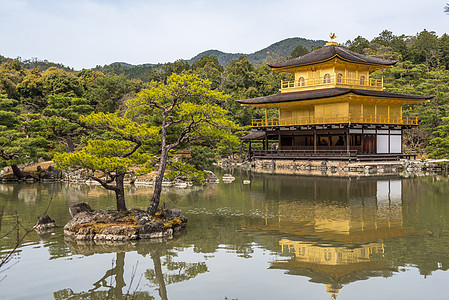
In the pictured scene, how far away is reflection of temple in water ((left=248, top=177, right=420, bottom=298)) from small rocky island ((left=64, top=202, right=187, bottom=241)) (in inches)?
129

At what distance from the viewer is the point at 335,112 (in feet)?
124

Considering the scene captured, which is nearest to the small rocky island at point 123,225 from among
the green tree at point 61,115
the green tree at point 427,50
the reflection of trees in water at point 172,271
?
the reflection of trees in water at point 172,271

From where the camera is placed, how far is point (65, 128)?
31312 millimetres

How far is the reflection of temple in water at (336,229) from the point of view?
9.86 m

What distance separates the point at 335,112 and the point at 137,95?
24822 mm

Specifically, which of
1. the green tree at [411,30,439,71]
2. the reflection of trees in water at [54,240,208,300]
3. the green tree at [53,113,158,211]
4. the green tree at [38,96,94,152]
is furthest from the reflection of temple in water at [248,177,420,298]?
the green tree at [411,30,439,71]

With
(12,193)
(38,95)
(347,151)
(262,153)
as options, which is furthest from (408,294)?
(38,95)

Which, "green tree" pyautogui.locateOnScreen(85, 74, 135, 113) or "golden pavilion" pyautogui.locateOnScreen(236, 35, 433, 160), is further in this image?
"green tree" pyautogui.locateOnScreen(85, 74, 135, 113)

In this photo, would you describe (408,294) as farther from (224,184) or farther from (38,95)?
(38,95)

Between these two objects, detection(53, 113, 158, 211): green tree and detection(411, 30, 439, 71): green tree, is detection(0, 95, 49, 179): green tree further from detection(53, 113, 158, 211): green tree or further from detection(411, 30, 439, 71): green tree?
detection(411, 30, 439, 71): green tree

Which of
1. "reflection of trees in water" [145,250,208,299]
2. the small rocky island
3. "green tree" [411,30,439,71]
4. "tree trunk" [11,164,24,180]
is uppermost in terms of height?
"green tree" [411,30,439,71]

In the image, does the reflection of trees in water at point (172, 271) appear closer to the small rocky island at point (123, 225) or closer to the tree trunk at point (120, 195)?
the small rocky island at point (123, 225)

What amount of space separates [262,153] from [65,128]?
19.2 metres

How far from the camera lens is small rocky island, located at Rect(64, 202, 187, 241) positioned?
12643 millimetres
